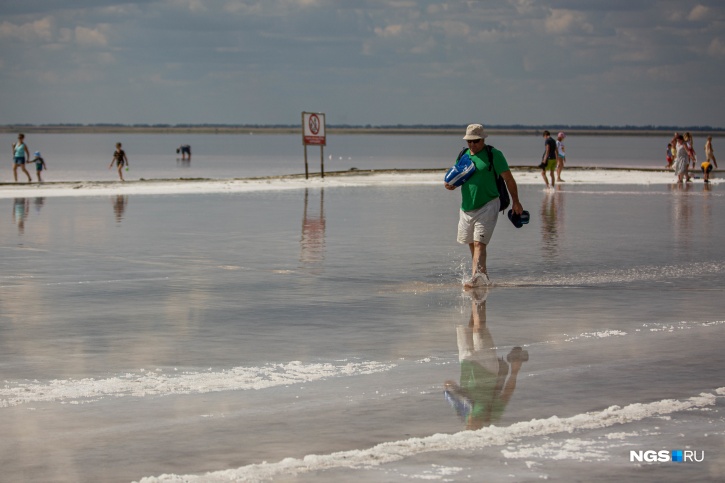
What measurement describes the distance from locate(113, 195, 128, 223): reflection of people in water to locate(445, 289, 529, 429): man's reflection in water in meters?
14.6

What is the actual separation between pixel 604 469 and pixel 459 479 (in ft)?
2.40

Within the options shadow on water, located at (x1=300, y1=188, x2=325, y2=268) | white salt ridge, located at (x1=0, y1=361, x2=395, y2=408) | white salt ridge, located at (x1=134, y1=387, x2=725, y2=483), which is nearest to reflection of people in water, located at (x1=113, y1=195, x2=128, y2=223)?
shadow on water, located at (x1=300, y1=188, x2=325, y2=268)

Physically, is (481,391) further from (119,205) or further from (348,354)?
(119,205)

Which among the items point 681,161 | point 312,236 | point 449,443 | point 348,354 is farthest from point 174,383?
point 681,161

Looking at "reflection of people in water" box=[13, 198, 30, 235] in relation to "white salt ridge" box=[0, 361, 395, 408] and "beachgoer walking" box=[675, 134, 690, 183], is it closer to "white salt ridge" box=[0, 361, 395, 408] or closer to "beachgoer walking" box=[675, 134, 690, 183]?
"white salt ridge" box=[0, 361, 395, 408]

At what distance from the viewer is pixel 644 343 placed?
380 inches

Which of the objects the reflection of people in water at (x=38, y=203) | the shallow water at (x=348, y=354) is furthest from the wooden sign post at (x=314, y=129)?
the shallow water at (x=348, y=354)

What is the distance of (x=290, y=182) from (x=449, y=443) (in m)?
34.7

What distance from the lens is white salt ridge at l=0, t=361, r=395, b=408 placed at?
7719 mm

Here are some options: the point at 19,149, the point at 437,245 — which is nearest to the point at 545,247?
the point at 437,245

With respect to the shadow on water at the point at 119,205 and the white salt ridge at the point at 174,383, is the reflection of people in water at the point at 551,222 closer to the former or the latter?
the shadow on water at the point at 119,205

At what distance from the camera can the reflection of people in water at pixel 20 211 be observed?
73.2 feet

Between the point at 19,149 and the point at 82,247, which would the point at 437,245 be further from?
the point at 19,149

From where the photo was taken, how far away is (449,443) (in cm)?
645
